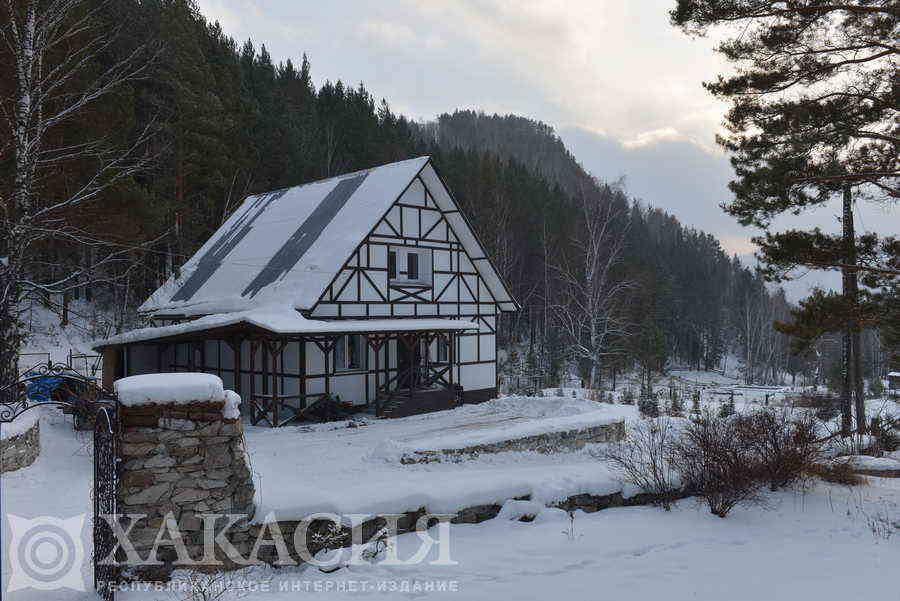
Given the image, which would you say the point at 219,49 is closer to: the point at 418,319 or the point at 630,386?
the point at 418,319

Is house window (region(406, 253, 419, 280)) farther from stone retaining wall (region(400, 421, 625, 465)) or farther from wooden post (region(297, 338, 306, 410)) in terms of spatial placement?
stone retaining wall (region(400, 421, 625, 465))

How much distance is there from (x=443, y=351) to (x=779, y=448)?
12.5m

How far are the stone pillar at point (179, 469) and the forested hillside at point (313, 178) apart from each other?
574 centimetres

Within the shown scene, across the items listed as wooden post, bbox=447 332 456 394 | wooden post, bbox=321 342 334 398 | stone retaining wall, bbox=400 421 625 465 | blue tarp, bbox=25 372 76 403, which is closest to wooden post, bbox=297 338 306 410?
wooden post, bbox=321 342 334 398

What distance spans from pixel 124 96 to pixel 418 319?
17708 millimetres

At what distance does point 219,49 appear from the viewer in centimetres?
3403

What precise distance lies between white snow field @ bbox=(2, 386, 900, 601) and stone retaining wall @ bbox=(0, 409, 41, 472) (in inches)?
10.8

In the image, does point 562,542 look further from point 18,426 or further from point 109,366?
point 109,366

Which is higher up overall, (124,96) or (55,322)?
(124,96)

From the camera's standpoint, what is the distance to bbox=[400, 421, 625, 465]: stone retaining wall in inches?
472

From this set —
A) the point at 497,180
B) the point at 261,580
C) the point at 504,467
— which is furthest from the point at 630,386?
the point at 261,580

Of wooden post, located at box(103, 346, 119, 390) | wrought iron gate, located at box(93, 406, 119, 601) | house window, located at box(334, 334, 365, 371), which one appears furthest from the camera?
house window, located at box(334, 334, 365, 371)

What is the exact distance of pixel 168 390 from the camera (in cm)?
630

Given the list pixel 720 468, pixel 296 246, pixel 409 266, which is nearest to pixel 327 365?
pixel 296 246
